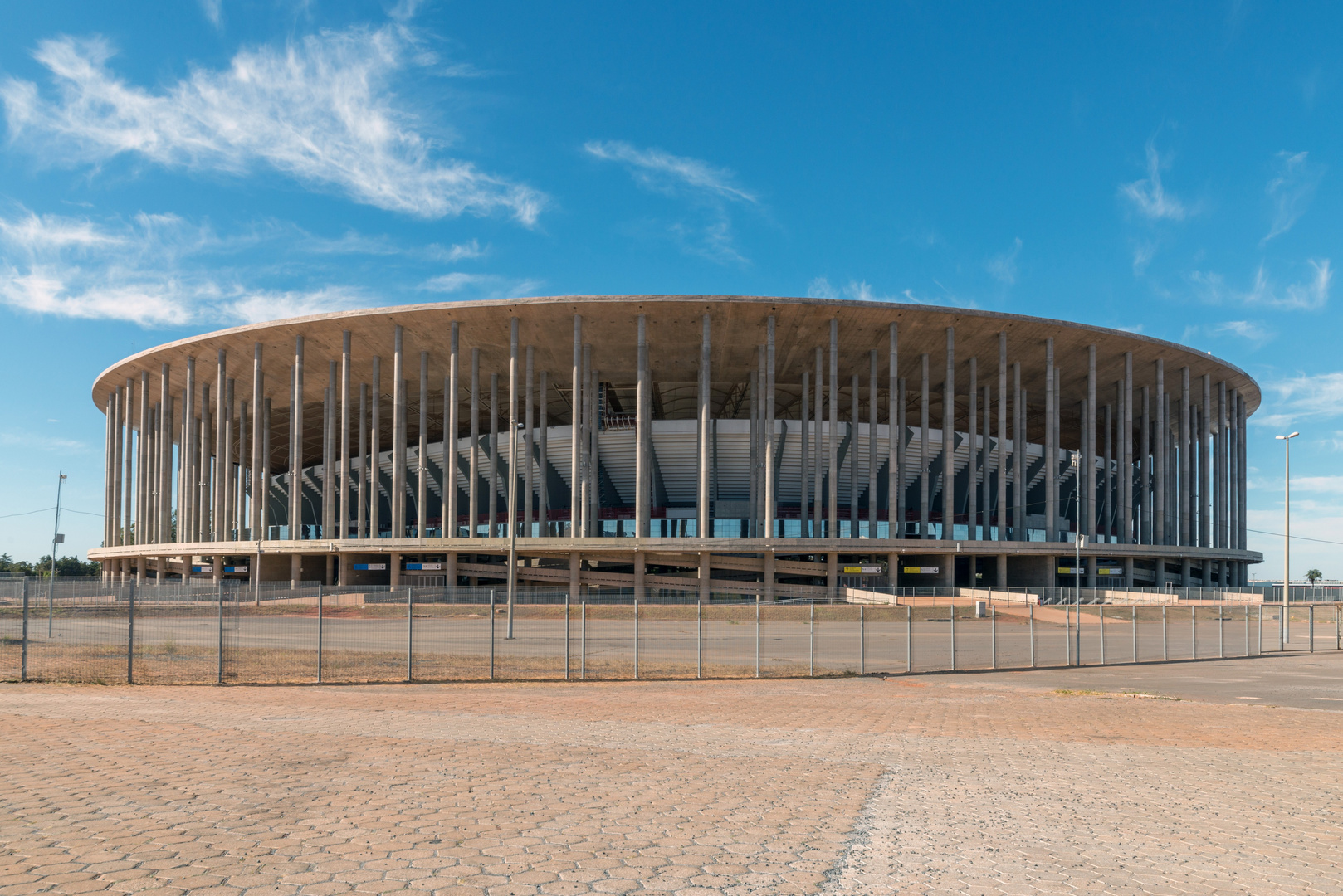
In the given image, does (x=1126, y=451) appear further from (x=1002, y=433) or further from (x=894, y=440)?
(x=894, y=440)

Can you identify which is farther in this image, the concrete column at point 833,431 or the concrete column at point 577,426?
the concrete column at point 833,431

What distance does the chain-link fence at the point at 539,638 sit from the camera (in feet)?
62.0

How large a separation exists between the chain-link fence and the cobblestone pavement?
15.6 feet

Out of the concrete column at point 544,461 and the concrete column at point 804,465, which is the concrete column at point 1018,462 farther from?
the concrete column at point 544,461

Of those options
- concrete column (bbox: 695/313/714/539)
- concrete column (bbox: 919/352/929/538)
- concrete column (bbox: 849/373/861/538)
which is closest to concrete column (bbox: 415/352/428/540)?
concrete column (bbox: 695/313/714/539)

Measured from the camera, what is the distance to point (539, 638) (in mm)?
28078

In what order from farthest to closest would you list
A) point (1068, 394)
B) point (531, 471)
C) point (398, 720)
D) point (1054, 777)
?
point (1068, 394) < point (531, 471) < point (398, 720) < point (1054, 777)

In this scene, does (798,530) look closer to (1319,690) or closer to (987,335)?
(987,335)

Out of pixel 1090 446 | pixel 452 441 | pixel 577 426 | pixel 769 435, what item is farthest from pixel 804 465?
pixel 452 441

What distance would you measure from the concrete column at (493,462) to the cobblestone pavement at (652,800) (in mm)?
43600

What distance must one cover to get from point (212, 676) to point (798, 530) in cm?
4834

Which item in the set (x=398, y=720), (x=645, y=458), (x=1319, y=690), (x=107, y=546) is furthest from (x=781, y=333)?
(x=107, y=546)

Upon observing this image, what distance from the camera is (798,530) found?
62.6 meters

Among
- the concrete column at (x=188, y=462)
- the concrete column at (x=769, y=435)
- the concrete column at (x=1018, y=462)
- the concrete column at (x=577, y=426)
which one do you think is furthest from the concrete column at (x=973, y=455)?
the concrete column at (x=188, y=462)
